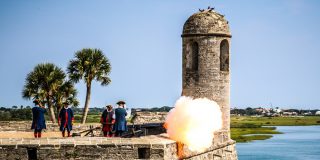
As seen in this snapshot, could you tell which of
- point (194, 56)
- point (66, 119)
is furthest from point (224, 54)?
point (66, 119)

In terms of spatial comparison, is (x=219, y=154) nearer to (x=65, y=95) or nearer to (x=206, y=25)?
(x=206, y=25)

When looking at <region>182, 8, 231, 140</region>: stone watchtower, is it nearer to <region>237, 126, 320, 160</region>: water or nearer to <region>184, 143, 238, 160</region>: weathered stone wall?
<region>184, 143, 238, 160</region>: weathered stone wall

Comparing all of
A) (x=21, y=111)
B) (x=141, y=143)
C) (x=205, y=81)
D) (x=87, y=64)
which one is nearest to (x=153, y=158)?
(x=141, y=143)

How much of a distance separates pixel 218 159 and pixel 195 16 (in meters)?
6.85

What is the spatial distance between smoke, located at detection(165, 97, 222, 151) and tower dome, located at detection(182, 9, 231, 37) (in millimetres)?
5312

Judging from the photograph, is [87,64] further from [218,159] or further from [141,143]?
[141,143]

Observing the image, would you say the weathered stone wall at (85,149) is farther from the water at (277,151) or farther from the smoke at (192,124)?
the water at (277,151)

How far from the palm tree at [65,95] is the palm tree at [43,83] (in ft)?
1.12

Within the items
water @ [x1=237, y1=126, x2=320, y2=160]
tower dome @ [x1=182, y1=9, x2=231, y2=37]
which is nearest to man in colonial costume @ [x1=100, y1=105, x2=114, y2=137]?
tower dome @ [x1=182, y1=9, x2=231, y2=37]

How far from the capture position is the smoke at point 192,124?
15055 millimetres

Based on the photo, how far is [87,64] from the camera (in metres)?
34.1

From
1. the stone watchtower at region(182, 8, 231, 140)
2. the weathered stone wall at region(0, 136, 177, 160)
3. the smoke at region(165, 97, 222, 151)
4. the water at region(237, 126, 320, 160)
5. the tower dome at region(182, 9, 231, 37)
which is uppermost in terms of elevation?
the tower dome at region(182, 9, 231, 37)

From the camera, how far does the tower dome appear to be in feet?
73.3

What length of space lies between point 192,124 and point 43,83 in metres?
18.3
